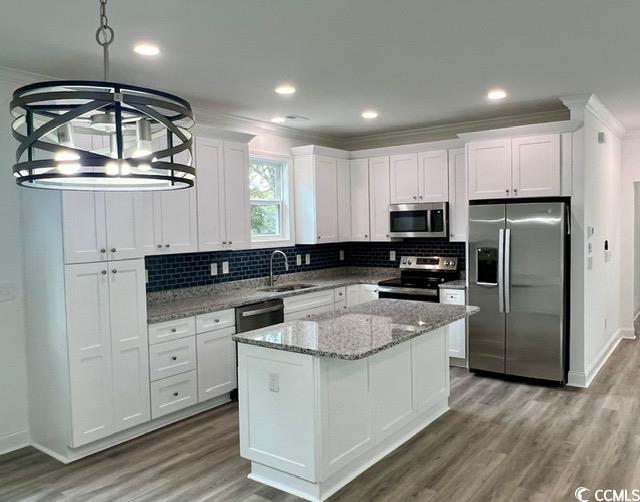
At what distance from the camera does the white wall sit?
3.67 m

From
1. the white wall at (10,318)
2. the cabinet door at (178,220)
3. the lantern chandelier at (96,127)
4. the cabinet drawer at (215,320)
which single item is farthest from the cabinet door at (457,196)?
the lantern chandelier at (96,127)

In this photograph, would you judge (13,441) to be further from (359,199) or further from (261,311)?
(359,199)

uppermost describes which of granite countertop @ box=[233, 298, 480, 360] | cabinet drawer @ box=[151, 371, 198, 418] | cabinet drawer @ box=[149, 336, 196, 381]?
granite countertop @ box=[233, 298, 480, 360]

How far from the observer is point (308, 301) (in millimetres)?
5449

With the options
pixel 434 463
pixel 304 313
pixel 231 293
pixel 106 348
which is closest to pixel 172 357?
pixel 106 348

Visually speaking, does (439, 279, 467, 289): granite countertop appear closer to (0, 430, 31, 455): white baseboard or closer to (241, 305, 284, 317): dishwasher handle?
(241, 305, 284, 317): dishwasher handle

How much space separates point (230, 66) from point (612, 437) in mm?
3752

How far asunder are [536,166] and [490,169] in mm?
433

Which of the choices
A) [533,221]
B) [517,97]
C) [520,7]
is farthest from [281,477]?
[517,97]

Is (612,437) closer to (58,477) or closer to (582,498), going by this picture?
(582,498)

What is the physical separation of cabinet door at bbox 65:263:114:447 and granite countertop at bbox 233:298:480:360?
116 centimetres

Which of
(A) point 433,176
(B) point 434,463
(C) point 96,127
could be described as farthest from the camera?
(A) point 433,176

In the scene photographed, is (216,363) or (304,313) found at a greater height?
(304,313)

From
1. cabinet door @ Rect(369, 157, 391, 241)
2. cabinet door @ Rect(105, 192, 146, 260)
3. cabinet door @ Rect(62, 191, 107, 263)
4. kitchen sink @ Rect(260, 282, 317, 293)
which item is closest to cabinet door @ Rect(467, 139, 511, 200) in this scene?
cabinet door @ Rect(369, 157, 391, 241)
